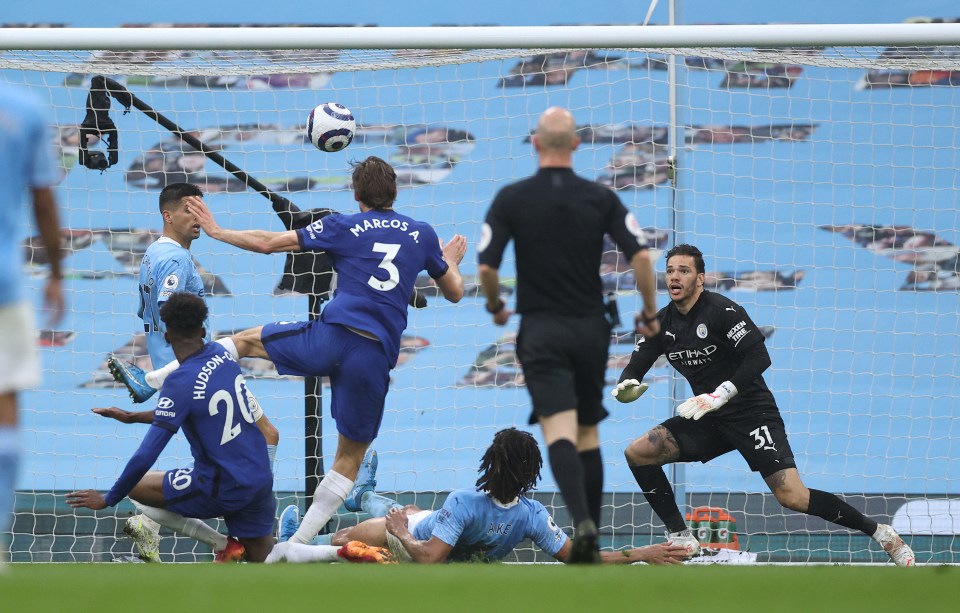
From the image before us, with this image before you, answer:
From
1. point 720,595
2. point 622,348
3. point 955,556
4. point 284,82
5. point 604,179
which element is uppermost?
point 284,82

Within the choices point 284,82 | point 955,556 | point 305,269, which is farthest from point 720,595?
point 284,82

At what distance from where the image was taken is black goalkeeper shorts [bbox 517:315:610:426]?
4.73 m

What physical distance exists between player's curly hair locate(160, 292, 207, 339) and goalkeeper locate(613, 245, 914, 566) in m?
2.71

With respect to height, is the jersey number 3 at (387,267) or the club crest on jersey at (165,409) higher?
the jersey number 3 at (387,267)

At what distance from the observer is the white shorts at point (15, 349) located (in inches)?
138

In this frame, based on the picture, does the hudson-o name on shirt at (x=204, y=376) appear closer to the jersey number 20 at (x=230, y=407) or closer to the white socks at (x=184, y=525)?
the jersey number 20 at (x=230, y=407)

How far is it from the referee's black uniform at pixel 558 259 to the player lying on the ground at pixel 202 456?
2076 mm

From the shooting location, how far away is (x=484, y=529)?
645 cm

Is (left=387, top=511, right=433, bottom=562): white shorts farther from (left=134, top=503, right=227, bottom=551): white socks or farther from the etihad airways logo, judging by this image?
the etihad airways logo

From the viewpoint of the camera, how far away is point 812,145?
30.6 feet

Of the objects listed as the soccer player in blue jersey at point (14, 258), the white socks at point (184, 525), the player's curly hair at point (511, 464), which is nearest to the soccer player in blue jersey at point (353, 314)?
the white socks at point (184, 525)

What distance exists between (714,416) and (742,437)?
0.77 feet

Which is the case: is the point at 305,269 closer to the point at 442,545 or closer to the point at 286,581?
the point at 442,545

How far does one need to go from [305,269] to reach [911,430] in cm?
511
